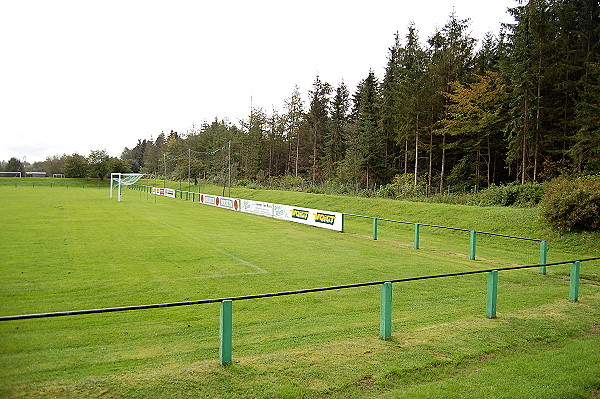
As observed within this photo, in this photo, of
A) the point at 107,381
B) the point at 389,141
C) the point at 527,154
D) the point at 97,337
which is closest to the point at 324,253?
the point at 97,337

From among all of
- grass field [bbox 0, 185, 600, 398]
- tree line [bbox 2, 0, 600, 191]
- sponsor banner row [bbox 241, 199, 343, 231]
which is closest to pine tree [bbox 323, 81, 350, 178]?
tree line [bbox 2, 0, 600, 191]

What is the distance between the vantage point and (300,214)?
94.7 feet

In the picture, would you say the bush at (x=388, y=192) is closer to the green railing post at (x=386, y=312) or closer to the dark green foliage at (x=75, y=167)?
the green railing post at (x=386, y=312)

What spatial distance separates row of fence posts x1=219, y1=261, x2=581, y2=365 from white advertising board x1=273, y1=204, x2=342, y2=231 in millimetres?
15505

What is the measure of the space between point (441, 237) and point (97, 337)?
63.9 ft

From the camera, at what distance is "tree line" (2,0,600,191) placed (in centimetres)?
3275

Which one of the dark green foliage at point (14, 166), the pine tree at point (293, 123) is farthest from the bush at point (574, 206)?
the dark green foliage at point (14, 166)

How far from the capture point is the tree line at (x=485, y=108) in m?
32.8

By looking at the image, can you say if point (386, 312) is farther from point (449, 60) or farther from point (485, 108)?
point (449, 60)

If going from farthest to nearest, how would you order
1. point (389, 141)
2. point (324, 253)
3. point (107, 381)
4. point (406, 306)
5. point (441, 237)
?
point (389, 141)
point (441, 237)
point (324, 253)
point (406, 306)
point (107, 381)

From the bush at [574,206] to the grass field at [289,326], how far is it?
1.19 metres

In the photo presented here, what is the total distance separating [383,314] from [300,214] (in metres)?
22.0

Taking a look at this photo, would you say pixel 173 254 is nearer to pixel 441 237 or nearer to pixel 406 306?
pixel 406 306

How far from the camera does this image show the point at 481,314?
8.77 metres
